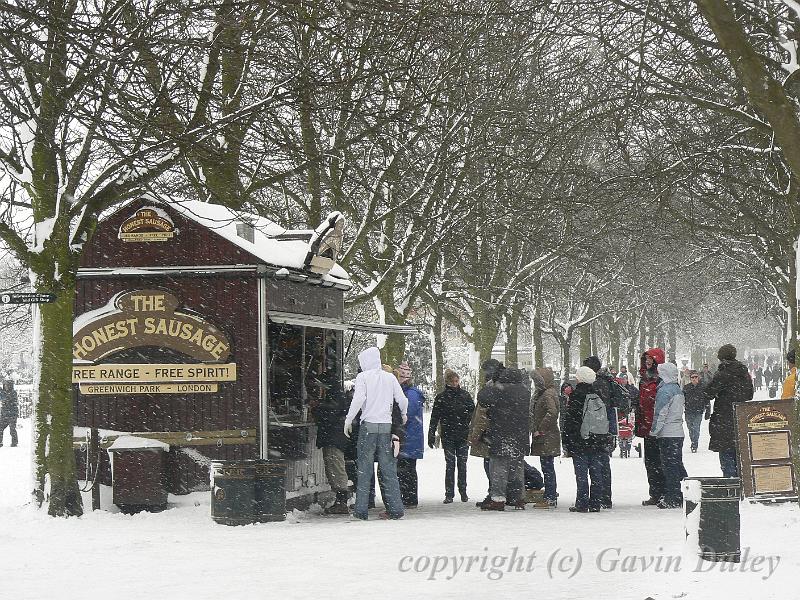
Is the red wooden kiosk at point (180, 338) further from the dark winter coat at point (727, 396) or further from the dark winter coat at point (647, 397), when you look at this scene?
the dark winter coat at point (727, 396)

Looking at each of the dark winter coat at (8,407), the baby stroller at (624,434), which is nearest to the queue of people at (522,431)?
the baby stroller at (624,434)

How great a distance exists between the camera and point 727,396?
1533cm

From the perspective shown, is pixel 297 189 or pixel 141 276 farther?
pixel 297 189

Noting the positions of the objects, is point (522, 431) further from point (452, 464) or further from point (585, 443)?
point (452, 464)

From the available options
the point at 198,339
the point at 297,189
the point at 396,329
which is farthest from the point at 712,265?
the point at 198,339

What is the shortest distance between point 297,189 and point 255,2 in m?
20.3

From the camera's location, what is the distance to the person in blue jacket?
50.5ft

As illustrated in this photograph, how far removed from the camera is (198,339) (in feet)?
47.8

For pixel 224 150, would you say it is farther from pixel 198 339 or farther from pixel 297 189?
pixel 297 189

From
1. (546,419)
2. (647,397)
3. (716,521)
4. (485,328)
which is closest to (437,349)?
(485,328)

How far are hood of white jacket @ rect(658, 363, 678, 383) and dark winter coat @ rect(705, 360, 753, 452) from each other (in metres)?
0.67

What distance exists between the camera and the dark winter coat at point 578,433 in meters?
14.8

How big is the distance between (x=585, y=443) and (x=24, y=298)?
657 centimetres

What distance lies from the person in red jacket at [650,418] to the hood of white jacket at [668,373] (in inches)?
12.9
